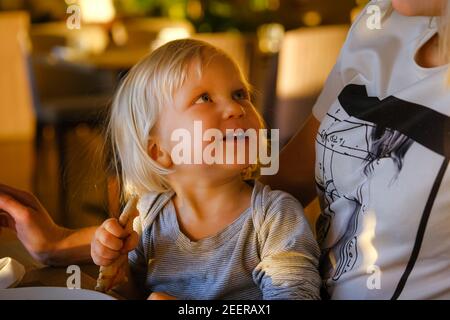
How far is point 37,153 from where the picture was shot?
2.66 m

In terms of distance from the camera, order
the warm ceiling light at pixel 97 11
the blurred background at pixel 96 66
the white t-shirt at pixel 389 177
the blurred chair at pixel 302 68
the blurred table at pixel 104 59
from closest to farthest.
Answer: the white t-shirt at pixel 389 177 → the blurred background at pixel 96 66 → the blurred chair at pixel 302 68 → the blurred table at pixel 104 59 → the warm ceiling light at pixel 97 11

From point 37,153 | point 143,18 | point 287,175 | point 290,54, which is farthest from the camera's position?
point 143,18

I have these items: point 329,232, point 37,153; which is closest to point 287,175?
point 329,232

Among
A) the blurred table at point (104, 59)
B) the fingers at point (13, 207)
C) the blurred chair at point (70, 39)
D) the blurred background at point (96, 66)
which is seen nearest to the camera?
the fingers at point (13, 207)

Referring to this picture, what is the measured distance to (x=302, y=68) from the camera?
5.08 feet

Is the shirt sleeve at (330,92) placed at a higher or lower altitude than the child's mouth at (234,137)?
higher

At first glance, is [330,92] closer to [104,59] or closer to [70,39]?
[104,59]

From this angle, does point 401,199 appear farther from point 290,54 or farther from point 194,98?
point 290,54

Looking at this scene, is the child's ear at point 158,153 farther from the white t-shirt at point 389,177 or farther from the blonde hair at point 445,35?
the blonde hair at point 445,35

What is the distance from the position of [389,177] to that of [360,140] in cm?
6

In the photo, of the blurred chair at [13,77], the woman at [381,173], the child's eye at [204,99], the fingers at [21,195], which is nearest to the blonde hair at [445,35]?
the woman at [381,173]

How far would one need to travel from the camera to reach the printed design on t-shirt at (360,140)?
0.64 metres

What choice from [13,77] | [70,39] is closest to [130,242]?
[13,77]
